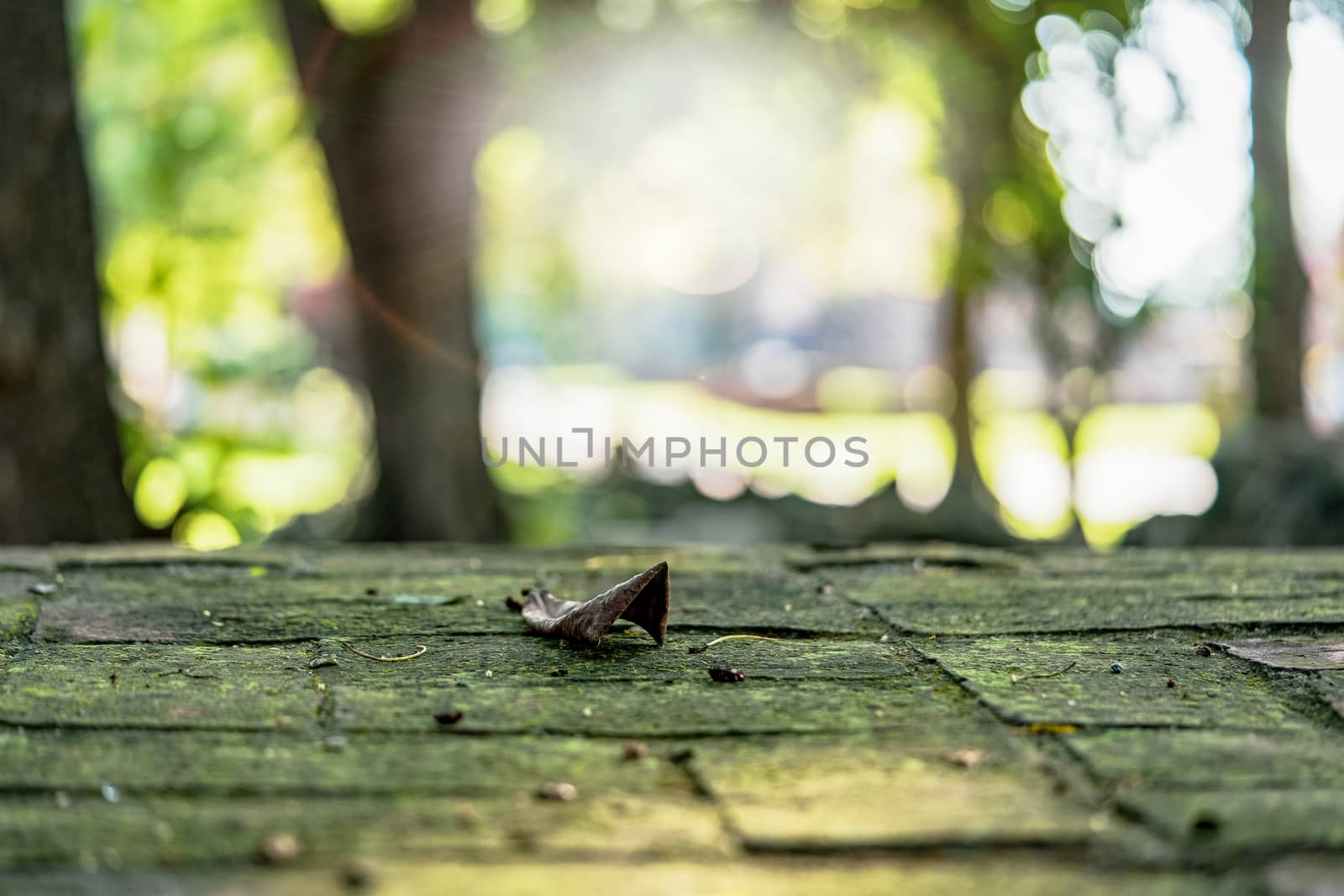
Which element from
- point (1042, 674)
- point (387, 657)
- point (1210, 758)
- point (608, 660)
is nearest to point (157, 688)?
point (387, 657)

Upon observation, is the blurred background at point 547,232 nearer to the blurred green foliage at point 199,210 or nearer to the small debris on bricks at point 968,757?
the blurred green foliage at point 199,210

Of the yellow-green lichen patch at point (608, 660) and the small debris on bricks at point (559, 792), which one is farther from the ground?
the yellow-green lichen patch at point (608, 660)

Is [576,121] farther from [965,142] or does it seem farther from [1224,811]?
[1224,811]

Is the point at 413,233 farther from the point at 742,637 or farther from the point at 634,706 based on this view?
the point at 634,706

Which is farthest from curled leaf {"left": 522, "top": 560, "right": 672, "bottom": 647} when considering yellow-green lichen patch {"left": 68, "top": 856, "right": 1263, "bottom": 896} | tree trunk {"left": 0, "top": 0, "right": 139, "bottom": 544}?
tree trunk {"left": 0, "top": 0, "right": 139, "bottom": 544}

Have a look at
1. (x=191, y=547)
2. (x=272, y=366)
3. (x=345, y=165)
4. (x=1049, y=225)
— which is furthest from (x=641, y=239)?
(x=191, y=547)

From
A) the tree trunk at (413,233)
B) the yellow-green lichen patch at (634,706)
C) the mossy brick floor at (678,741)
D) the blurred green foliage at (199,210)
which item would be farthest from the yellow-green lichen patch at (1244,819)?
the blurred green foliage at (199,210)
